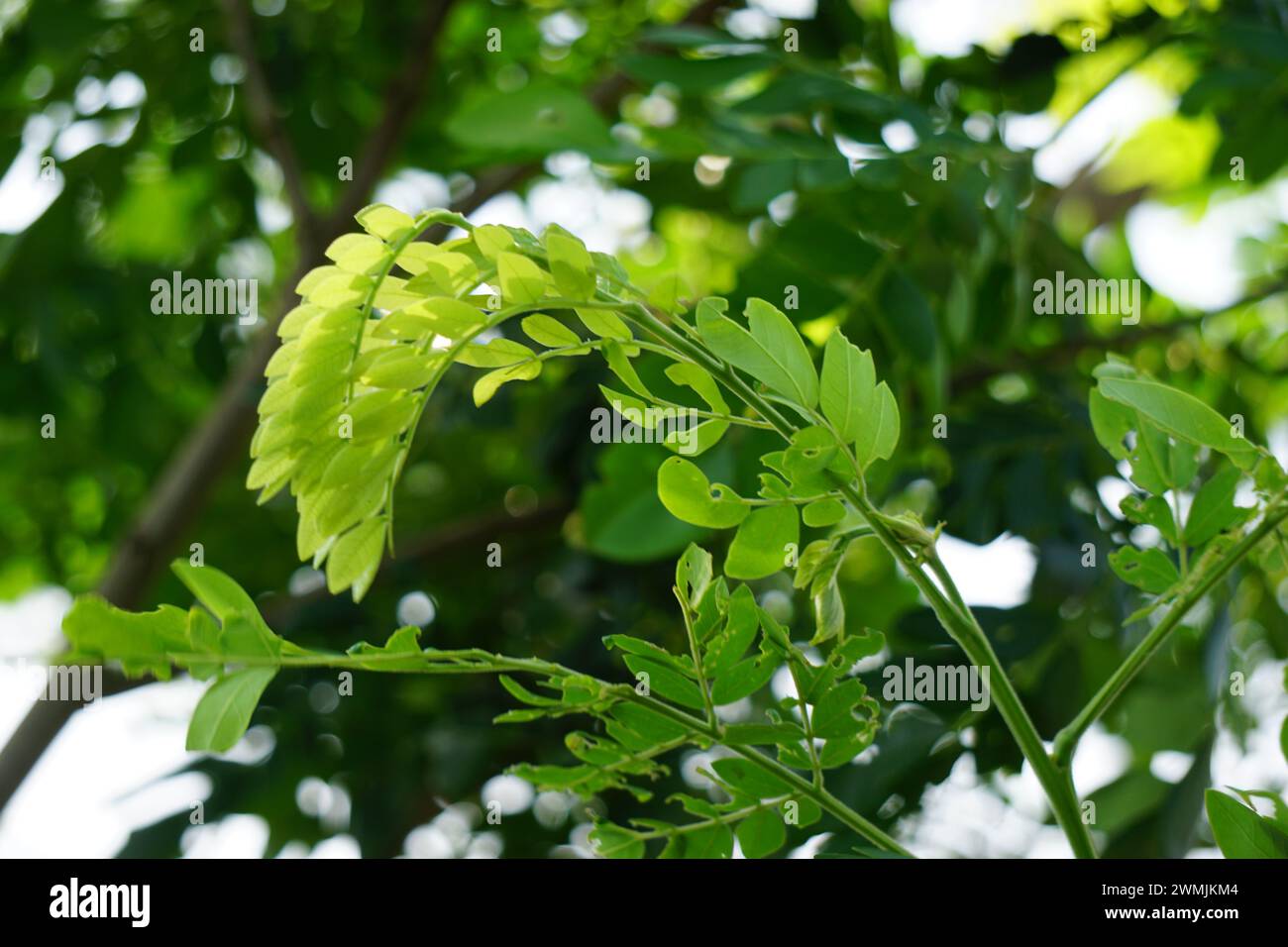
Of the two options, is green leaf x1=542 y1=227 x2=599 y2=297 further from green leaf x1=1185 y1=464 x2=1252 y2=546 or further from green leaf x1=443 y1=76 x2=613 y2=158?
green leaf x1=443 y1=76 x2=613 y2=158

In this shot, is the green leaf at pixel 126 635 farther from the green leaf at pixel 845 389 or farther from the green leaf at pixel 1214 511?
the green leaf at pixel 1214 511

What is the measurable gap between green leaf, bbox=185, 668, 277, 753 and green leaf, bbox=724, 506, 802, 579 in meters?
0.12

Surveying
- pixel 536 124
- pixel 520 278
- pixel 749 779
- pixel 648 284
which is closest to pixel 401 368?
pixel 520 278

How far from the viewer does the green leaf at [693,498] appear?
31 cm

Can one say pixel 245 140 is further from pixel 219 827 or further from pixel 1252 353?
pixel 1252 353

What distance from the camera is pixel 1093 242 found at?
1506mm

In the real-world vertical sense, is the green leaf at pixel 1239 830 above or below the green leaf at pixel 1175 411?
below

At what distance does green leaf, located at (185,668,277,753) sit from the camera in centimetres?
28

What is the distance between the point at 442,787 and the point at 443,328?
0.69 metres

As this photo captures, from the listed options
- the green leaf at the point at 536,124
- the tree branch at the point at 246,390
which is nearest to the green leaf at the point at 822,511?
the green leaf at the point at 536,124

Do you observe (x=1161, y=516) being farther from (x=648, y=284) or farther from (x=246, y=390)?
(x=246, y=390)

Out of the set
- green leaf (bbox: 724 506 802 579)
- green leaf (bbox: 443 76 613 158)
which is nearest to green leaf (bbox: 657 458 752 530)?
green leaf (bbox: 724 506 802 579)

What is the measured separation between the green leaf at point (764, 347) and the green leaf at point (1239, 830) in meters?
0.15
